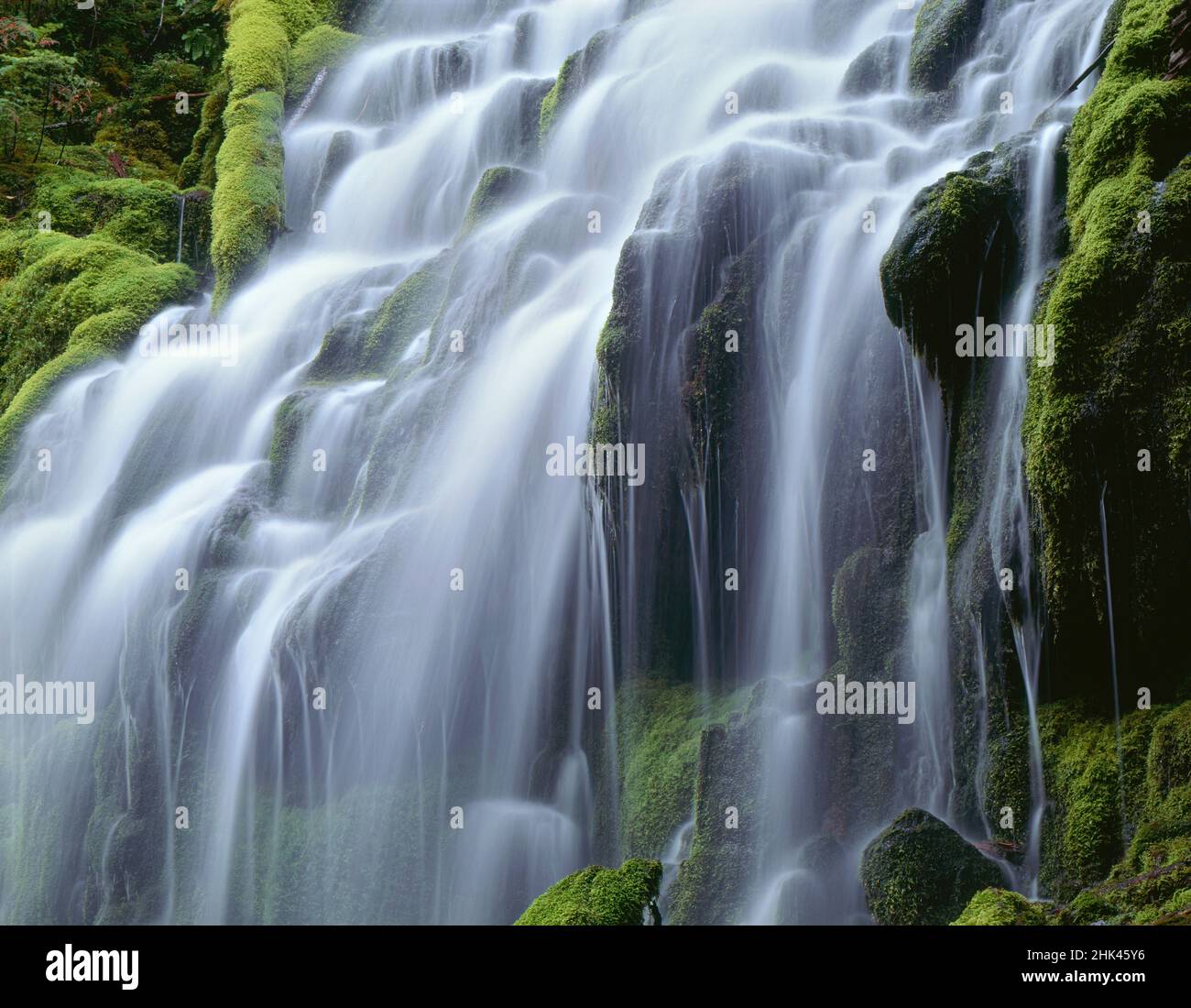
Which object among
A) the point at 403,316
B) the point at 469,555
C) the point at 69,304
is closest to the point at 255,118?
the point at 69,304

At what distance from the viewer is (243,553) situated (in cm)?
937

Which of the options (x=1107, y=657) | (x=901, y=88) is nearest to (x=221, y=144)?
(x=901, y=88)

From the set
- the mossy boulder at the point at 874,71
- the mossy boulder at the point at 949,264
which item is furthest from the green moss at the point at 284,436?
the mossy boulder at the point at 874,71

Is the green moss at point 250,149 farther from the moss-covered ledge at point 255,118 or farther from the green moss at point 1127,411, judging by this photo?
the green moss at point 1127,411

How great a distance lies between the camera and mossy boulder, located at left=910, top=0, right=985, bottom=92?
1032 centimetres

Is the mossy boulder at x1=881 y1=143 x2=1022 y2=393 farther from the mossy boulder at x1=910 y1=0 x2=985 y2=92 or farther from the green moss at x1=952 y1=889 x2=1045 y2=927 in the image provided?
the mossy boulder at x1=910 y1=0 x2=985 y2=92

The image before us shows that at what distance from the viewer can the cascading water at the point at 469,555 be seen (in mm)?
7945

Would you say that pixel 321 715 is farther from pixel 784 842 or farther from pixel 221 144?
pixel 221 144

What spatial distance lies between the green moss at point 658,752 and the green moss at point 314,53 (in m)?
9.33

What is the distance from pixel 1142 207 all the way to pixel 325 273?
7954mm

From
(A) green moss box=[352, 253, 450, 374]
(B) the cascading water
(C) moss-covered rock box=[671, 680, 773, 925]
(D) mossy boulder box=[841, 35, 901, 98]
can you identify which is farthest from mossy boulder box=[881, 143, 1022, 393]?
(A) green moss box=[352, 253, 450, 374]

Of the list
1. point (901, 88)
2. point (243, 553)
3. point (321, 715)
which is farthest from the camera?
point (901, 88)

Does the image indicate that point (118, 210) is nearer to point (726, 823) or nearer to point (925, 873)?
point (726, 823)

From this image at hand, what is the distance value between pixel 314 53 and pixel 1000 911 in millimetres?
12814
